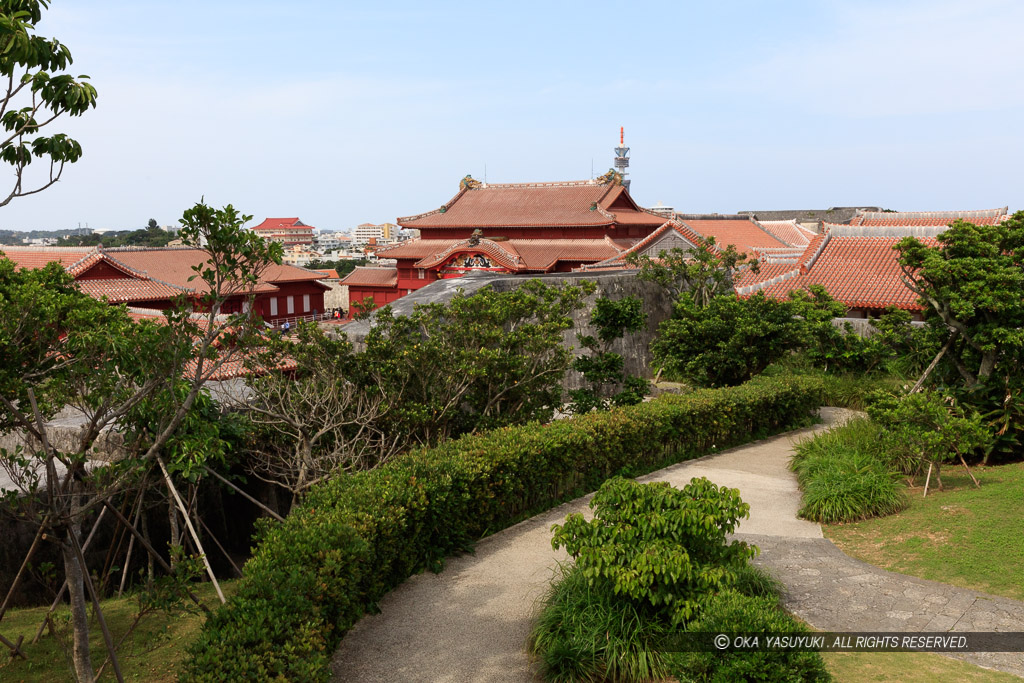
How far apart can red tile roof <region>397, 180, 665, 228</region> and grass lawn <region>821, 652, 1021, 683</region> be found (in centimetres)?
2758

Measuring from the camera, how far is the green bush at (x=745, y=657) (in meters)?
5.18

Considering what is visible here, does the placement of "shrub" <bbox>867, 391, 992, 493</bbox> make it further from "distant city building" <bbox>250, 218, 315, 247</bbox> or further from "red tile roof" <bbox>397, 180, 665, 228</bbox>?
"distant city building" <bbox>250, 218, 315, 247</bbox>

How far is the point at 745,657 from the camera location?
17.2 feet

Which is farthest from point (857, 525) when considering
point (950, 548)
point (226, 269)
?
point (226, 269)

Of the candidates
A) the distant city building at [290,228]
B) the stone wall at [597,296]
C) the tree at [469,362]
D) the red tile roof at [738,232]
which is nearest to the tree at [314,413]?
the tree at [469,362]

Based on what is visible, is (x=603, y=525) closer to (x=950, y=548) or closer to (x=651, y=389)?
(x=950, y=548)

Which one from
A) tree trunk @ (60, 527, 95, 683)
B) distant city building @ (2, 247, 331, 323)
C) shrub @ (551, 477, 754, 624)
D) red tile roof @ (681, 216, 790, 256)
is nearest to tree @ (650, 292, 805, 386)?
shrub @ (551, 477, 754, 624)

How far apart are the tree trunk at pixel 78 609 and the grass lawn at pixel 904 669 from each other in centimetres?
513

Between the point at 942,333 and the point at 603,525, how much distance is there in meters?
7.76

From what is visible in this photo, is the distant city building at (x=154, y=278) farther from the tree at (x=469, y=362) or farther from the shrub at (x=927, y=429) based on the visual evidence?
the shrub at (x=927, y=429)

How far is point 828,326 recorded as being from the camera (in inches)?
634

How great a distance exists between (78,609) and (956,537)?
7922mm

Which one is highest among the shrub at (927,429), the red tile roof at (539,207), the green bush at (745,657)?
the red tile roof at (539,207)

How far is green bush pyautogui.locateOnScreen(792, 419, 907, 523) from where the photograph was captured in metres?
9.37
